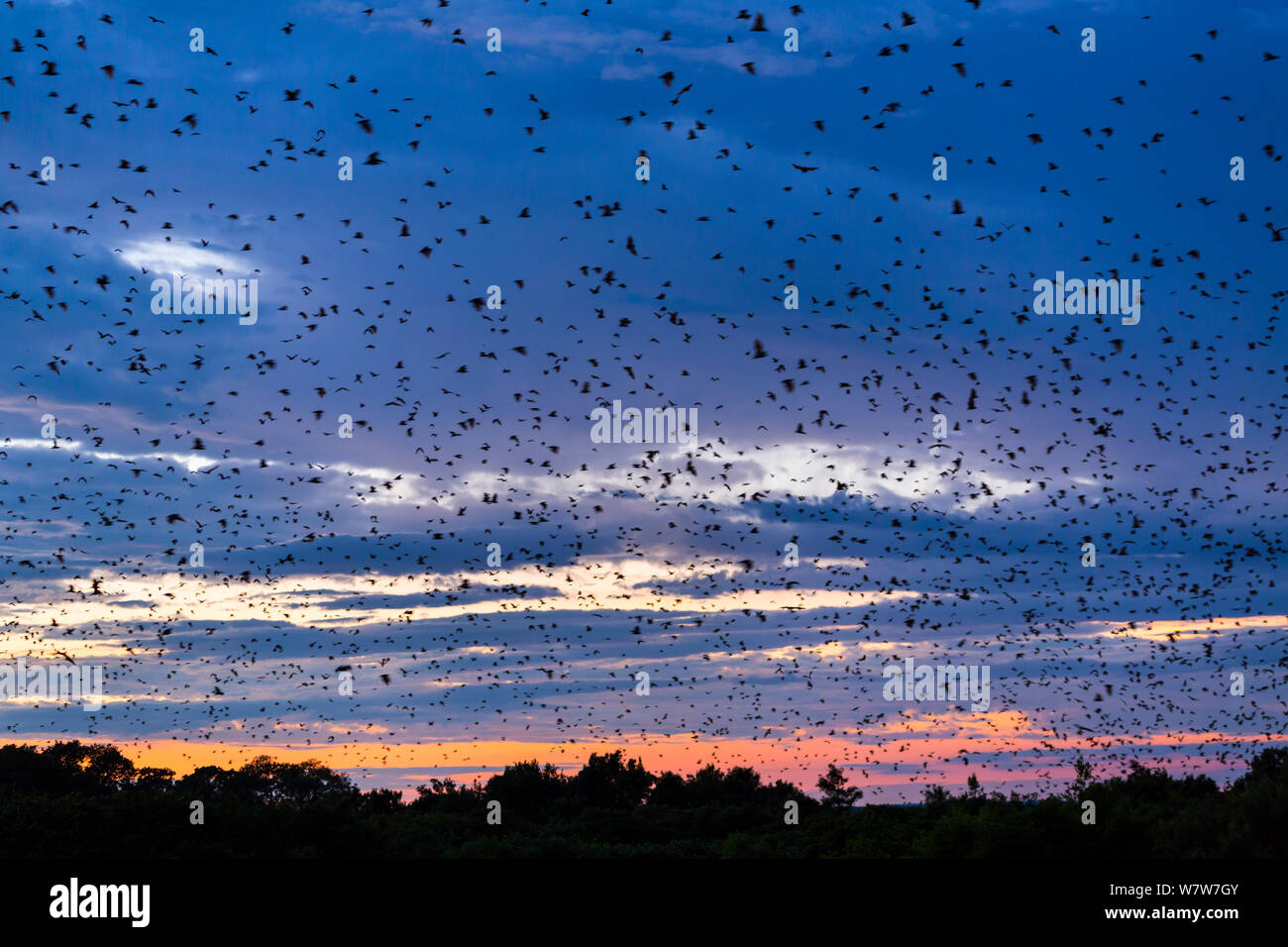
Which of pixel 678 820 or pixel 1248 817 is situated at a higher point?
pixel 1248 817
